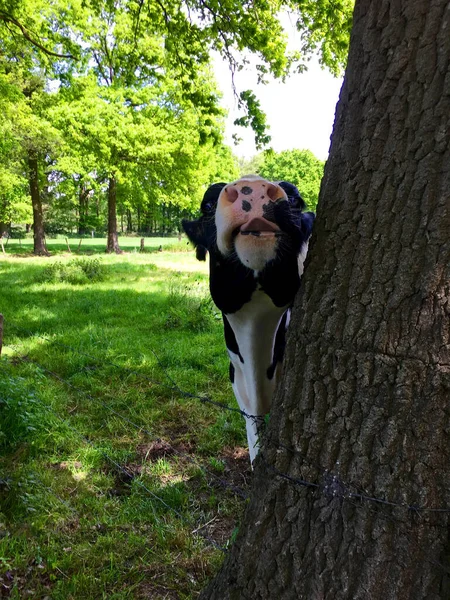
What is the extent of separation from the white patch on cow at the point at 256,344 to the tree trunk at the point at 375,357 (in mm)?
370

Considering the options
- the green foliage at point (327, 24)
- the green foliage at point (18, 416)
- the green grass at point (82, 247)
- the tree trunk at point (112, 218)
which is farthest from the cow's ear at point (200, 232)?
the tree trunk at point (112, 218)

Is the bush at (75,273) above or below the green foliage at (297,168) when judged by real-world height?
below

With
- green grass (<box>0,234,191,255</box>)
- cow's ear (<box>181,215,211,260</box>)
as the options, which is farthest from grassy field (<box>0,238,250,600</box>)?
green grass (<box>0,234,191,255</box>)

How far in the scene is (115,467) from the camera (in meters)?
3.38

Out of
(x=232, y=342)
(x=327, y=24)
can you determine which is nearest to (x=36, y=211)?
(x=327, y=24)

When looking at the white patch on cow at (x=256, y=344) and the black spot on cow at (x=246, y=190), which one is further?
the white patch on cow at (x=256, y=344)

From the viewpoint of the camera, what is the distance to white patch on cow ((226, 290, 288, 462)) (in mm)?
1758

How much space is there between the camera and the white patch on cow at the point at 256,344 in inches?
69.2

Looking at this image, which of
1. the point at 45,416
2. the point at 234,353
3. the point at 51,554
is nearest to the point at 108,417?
the point at 45,416

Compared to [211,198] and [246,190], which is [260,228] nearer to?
[246,190]

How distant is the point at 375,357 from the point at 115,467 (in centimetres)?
276

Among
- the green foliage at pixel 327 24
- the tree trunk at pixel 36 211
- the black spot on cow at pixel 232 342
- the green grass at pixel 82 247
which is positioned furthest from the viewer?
the green grass at pixel 82 247

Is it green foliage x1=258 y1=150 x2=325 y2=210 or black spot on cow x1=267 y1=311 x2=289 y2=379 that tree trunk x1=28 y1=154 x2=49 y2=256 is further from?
green foliage x1=258 y1=150 x2=325 y2=210

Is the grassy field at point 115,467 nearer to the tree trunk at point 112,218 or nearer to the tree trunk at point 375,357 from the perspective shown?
the tree trunk at point 375,357
